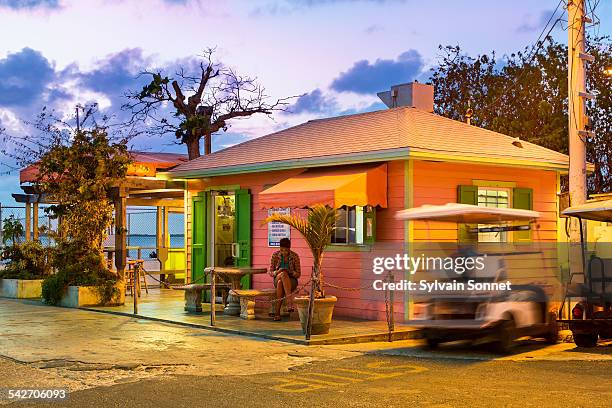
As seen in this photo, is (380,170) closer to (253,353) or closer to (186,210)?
(253,353)

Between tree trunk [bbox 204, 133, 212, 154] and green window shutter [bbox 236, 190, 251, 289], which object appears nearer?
green window shutter [bbox 236, 190, 251, 289]

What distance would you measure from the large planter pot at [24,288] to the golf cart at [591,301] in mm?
12785

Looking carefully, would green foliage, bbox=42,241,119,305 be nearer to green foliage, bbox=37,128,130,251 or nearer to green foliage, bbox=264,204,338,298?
green foliage, bbox=37,128,130,251

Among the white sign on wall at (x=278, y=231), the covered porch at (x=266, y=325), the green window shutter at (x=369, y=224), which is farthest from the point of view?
the white sign on wall at (x=278, y=231)

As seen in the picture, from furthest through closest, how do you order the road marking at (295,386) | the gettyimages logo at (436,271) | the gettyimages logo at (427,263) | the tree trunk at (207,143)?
the tree trunk at (207,143)
the gettyimages logo at (427,263)
the gettyimages logo at (436,271)
the road marking at (295,386)

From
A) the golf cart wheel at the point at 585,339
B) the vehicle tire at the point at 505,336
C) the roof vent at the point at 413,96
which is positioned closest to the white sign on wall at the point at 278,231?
the roof vent at the point at 413,96

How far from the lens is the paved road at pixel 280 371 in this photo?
8.55 meters

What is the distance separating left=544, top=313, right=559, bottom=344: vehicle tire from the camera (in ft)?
41.0

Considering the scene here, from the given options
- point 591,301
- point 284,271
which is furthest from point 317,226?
point 591,301

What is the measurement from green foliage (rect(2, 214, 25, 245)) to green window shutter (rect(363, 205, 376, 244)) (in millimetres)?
11094

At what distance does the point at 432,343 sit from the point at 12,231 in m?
14.0

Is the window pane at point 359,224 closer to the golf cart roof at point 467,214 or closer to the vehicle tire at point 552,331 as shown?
the golf cart roof at point 467,214

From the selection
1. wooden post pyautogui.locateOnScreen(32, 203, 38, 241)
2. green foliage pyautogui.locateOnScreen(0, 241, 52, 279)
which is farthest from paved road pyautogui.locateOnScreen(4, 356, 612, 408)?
wooden post pyautogui.locateOnScreen(32, 203, 38, 241)

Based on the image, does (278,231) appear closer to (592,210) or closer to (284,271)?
(284,271)
